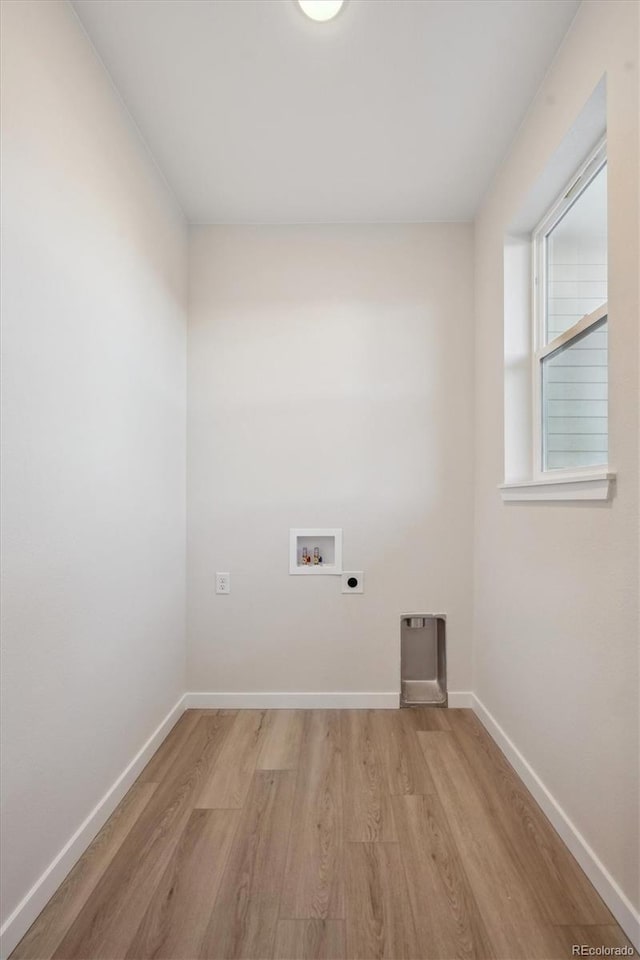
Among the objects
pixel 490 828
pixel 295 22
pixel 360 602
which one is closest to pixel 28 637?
pixel 490 828

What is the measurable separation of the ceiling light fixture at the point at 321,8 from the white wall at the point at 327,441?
4.21 feet

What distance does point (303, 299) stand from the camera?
2906 millimetres

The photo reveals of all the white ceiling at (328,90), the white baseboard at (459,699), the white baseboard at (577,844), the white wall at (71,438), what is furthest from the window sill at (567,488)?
the white wall at (71,438)

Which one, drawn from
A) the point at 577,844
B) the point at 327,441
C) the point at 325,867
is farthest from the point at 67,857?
the point at 327,441

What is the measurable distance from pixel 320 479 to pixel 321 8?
190cm

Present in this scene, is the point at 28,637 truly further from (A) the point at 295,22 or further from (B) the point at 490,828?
(A) the point at 295,22

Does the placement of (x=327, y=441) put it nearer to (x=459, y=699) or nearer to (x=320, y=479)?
(x=320, y=479)

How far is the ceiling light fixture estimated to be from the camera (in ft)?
5.19

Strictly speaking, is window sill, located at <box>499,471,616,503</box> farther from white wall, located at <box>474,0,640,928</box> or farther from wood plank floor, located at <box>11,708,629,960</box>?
wood plank floor, located at <box>11,708,629,960</box>

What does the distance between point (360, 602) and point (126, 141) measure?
2.32m

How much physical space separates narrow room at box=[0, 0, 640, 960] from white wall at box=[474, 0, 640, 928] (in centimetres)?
1

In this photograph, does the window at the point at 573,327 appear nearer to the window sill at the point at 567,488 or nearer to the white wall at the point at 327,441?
the window sill at the point at 567,488

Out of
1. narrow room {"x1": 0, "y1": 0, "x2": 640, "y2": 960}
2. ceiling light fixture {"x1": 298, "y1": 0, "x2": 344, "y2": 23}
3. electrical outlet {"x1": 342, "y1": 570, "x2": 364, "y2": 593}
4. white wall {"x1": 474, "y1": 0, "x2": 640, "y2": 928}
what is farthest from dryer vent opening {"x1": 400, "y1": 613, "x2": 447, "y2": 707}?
ceiling light fixture {"x1": 298, "y1": 0, "x2": 344, "y2": 23}

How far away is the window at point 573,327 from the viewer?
1812 millimetres
